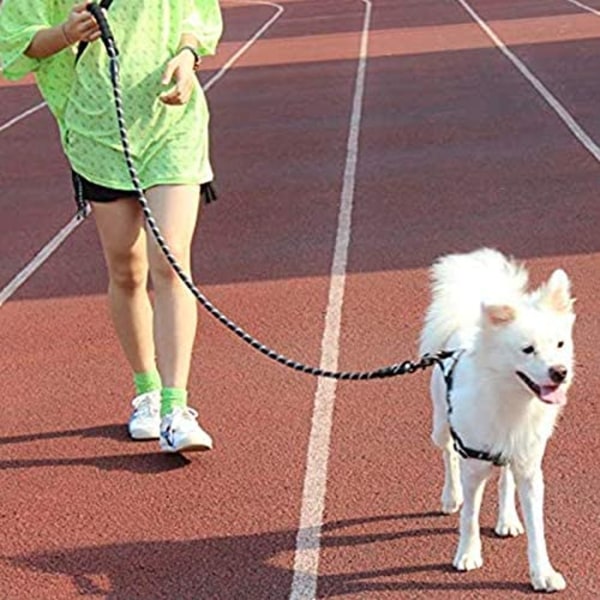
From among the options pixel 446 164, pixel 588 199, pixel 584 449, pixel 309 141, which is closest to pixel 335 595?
pixel 584 449

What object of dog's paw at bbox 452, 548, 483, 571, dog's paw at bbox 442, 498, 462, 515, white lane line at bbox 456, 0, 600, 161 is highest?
dog's paw at bbox 452, 548, 483, 571

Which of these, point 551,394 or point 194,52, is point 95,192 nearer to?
point 194,52

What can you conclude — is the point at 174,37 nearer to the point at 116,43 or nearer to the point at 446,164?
the point at 116,43

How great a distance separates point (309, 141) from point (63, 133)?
908 centimetres

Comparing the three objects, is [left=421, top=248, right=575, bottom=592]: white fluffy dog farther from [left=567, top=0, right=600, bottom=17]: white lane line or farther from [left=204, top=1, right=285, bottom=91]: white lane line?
[left=567, top=0, right=600, bottom=17]: white lane line

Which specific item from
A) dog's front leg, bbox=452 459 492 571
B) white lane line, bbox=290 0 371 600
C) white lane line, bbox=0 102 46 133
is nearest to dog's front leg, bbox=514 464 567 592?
dog's front leg, bbox=452 459 492 571

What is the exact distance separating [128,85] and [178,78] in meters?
0.25

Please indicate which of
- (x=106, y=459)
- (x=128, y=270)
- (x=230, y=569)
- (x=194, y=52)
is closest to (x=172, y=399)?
(x=106, y=459)

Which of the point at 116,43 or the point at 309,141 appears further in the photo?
the point at 309,141

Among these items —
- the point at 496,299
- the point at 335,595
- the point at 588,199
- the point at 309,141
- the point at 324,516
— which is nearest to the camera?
the point at 496,299

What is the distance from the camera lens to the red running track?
4840 mm

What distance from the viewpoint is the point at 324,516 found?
16.9 feet

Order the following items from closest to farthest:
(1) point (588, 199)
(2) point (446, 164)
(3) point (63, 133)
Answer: (3) point (63, 133) < (1) point (588, 199) < (2) point (446, 164)

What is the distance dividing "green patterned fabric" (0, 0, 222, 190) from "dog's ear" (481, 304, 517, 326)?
174 centimetres
